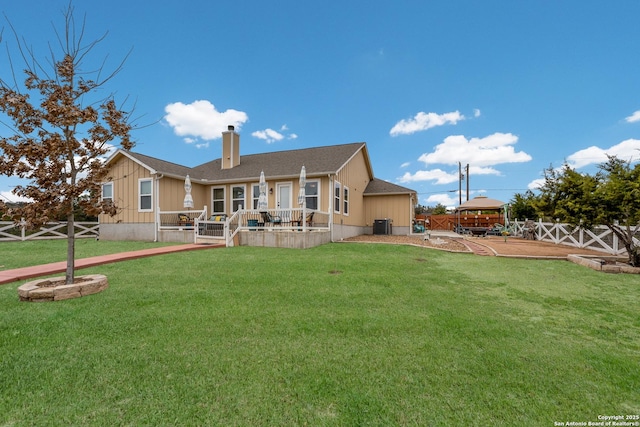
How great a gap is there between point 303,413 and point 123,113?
5.29 meters

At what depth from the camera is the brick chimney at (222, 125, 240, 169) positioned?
641 inches

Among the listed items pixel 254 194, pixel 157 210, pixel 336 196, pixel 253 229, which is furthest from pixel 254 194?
pixel 157 210

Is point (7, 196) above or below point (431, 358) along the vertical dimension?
above

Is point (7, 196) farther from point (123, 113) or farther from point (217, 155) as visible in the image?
point (217, 155)

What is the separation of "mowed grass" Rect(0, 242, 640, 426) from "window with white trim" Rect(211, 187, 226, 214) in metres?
11.0

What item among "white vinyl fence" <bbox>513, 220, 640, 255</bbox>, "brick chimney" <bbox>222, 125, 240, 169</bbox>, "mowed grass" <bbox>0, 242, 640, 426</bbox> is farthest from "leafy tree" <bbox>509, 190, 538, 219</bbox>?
"brick chimney" <bbox>222, 125, 240, 169</bbox>

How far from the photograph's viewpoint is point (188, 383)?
2.00m

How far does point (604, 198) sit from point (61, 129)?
1117 cm

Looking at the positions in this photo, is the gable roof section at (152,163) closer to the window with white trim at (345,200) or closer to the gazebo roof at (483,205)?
the window with white trim at (345,200)

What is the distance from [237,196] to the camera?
1493 centimetres

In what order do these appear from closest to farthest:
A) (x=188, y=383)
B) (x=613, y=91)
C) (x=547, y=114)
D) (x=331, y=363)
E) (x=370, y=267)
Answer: (x=188, y=383) < (x=331, y=363) < (x=370, y=267) < (x=613, y=91) < (x=547, y=114)

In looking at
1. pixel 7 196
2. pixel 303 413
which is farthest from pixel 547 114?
pixel 7 196

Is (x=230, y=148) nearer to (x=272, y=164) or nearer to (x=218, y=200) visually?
(x=272, y=164)

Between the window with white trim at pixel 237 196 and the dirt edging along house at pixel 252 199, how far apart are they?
0.18ft
